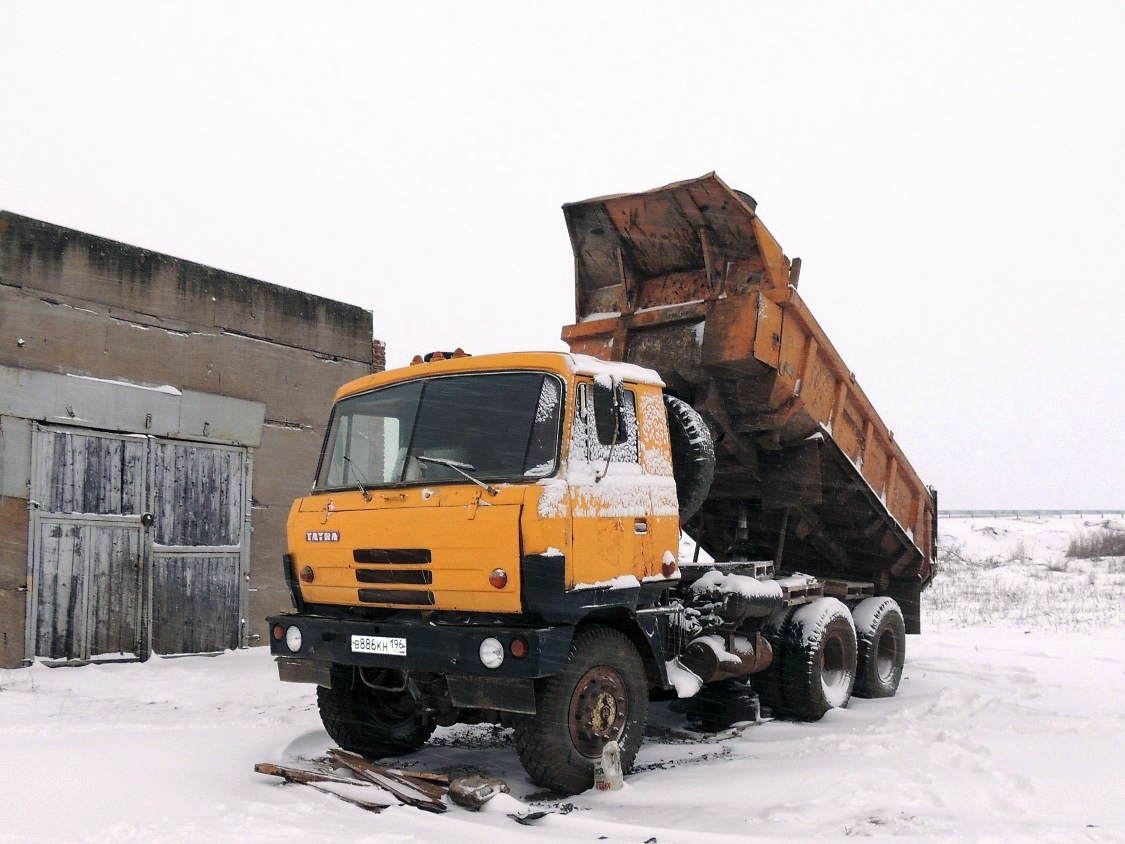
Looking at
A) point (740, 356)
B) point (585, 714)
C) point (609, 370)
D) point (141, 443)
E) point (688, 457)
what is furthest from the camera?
point (141, 443)

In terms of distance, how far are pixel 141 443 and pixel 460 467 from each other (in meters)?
6.11

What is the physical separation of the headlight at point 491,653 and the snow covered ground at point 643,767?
0.71 m

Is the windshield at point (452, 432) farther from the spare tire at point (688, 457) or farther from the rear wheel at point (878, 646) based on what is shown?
the rear wheel at point (878, 646)

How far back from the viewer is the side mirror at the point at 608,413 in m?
5.55

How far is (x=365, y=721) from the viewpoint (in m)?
6.10

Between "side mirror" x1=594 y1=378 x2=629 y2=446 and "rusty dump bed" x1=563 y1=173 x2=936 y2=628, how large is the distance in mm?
1449

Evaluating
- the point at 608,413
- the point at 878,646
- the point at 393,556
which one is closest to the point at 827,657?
the point at 878,646

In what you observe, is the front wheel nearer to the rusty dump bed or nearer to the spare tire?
the spare tire

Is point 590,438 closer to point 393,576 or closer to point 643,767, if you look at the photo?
point 393,576

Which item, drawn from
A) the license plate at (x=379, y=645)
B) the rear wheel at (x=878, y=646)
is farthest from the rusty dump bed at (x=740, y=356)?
the license plate at (x=379, y=645)

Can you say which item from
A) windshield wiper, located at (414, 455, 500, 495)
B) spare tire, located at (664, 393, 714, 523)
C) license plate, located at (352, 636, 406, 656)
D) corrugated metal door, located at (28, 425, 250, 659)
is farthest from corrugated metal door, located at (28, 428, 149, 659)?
spare tire, located at (664, 393, 714, 523)

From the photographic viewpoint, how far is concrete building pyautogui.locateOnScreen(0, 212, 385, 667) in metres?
9.12

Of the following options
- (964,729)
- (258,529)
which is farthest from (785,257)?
(258,529)

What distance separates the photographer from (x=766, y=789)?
509 centimetres
